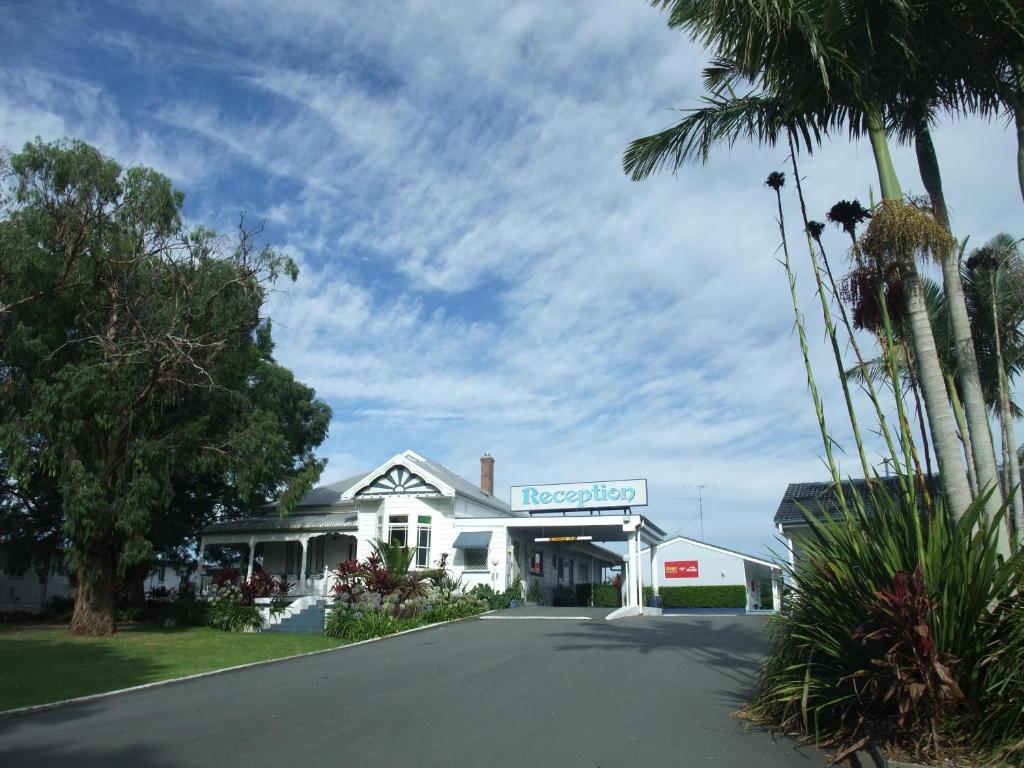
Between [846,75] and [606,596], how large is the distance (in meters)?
29.7

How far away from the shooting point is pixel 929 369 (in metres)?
7.55

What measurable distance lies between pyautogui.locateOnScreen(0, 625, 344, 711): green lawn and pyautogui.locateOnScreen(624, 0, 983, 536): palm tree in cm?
1150

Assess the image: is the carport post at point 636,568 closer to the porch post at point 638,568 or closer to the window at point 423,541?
the porch post at point 638,568

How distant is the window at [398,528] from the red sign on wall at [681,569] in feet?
75.3

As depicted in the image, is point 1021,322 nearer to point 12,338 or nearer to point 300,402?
point 12,338

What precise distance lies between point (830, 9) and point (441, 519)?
949 inches

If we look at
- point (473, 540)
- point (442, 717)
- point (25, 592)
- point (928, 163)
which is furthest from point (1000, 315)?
point (25, 592)

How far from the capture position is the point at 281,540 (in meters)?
30.3

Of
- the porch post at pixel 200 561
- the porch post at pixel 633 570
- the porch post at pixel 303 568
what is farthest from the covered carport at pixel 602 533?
the porch post at pixel 200 561

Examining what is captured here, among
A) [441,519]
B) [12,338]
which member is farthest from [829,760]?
[441,519]

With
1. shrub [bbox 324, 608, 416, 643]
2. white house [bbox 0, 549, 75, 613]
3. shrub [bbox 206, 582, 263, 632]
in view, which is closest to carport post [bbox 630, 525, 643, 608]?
shrub [bbox 324, 608, 416, 643]

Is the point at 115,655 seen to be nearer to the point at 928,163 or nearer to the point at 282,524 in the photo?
the point at 282,524

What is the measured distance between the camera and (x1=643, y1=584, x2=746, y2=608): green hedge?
40.0 metres

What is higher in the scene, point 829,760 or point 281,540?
point 281,540
